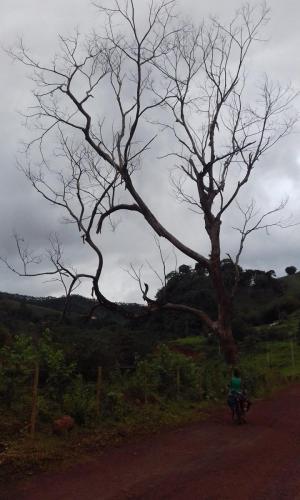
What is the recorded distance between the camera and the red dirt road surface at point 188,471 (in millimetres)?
7246

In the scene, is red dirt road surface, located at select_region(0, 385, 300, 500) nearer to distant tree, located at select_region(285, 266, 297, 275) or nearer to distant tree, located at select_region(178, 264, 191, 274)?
distant tree, located at select_region(178, 264, 191, 274)

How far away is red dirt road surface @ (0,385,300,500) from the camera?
7.25 metres

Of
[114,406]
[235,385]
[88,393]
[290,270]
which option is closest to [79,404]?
[88,393]

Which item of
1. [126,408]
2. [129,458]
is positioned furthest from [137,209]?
[129,458]

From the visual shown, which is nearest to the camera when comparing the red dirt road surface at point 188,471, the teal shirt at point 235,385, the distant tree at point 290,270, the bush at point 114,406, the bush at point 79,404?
the red dirt road surface at point 188,471

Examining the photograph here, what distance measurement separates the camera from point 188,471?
855cm

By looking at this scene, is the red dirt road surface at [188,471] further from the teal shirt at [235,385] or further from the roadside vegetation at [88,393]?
the teal shirt at [235,385]

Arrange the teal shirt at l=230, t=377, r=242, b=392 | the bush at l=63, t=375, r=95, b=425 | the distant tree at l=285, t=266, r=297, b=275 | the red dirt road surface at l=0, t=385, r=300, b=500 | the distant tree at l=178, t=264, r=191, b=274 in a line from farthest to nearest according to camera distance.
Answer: the distant tree at l=285, t=266, r=297, b=275
the distant tree at l=178, t=264, r=191, b=274
the teal shirt at l=230, t=377, r=242, b=392
the bush at l=63, t=375, r=95, b=425
the red dirt road surface at l=0, t=385, r=300, b=500

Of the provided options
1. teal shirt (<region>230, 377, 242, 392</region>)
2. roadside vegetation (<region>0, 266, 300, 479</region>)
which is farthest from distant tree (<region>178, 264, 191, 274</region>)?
teal shirt (<region>230, 377, 242, 392</region>)

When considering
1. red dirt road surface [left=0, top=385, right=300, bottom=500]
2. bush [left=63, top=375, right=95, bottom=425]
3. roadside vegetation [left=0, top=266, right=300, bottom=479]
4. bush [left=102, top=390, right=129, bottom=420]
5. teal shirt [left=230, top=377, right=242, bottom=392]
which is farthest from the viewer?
teal shirt [left=230, top=377, right=242, bottom=392]

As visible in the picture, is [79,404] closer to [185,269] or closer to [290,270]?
[185,269]

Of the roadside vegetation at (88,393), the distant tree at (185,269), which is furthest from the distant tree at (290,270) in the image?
the roadside vegetation at (88,393)

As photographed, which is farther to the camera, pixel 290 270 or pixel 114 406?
pixel 290 270

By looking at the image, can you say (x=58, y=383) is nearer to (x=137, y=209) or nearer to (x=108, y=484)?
(x=108, y=484)
